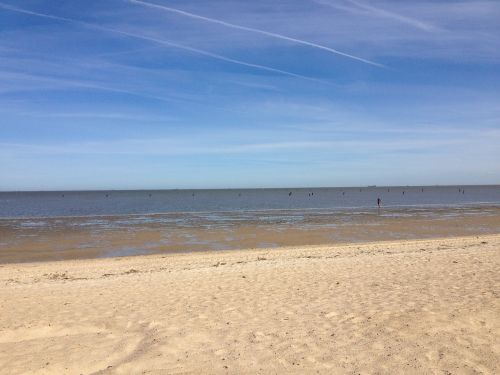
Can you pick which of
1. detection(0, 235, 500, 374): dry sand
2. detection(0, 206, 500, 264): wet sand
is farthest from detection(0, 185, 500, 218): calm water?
detection(0, 235, 500, 374): dry sand

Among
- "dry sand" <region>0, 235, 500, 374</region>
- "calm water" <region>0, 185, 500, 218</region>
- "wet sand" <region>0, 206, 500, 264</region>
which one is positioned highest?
"dry sand" <region>0, 235, 500, 374</region>

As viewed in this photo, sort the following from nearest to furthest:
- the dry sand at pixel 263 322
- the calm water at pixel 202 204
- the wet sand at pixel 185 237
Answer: the dry sand at pixel 263 322 → the wet sand at pixel 185 237 → the calm water at pixel 202 204

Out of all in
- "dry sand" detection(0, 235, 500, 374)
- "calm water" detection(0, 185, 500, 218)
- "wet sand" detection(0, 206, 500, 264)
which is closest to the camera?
"dry sand" detection(0, 235, 500, 374)


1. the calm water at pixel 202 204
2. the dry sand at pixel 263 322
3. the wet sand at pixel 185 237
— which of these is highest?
the dry sand at pixel 263 322

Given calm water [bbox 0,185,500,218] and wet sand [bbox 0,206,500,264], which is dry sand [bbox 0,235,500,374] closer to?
wet sand [bbox 0,206,500,264]

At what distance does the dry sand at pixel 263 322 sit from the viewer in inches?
230

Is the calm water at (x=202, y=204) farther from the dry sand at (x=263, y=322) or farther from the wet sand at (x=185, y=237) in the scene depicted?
the dry sand at (x=263, y=322)

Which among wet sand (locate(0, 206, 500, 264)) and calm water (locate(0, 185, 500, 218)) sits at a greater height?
calm water (locate(0, 185, 500, 218))

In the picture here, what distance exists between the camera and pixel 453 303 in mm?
8297

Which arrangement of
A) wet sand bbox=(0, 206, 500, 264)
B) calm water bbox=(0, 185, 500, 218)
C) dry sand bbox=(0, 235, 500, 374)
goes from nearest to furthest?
dry sand bbox=(0, 235, 500, 374), wet sand bbox=(0, 206, 500, 264), calm water bbox=(0, 185, 500, 218)

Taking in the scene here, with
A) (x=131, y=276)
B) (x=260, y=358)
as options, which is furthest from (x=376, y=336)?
(x=131, y=276)

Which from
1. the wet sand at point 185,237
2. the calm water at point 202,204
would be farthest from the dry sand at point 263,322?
the calm water at point 202,204

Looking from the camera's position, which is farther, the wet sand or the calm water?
the calm water

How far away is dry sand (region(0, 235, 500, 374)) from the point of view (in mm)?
5852
